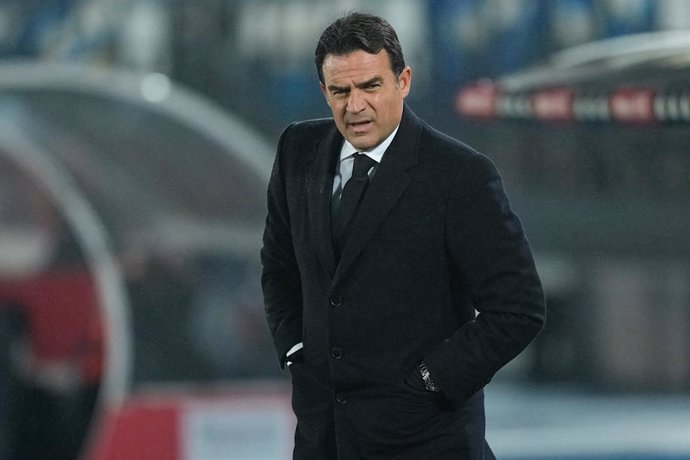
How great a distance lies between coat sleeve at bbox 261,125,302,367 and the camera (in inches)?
77.8

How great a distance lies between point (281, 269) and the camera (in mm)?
2027

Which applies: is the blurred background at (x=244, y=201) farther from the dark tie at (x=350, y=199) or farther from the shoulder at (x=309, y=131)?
the dark tie at (x=350, y=199)

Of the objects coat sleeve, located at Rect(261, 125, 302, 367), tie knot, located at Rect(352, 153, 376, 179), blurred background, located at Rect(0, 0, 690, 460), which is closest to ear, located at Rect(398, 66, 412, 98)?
tie knot, located at Rect(352, 153, 376, 179)

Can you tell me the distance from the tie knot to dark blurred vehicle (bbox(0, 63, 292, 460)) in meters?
1.78

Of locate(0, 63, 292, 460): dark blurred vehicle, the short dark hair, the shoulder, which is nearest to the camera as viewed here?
the short dark hair

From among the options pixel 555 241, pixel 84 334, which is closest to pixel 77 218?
pixel 84 334

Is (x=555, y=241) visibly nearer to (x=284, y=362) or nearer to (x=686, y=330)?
(x=686, y=330)

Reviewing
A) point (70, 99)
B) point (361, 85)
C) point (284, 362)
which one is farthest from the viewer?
point (70, 99)

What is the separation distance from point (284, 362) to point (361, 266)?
278mm


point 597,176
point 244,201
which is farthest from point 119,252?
point 597,176

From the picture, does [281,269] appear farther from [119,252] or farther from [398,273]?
[119,252]

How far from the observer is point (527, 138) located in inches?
144

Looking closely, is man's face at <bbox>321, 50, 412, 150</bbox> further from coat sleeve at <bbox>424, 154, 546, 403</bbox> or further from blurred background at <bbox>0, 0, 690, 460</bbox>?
blurred background at <bbox>0, 0, 690, 460</bbox>

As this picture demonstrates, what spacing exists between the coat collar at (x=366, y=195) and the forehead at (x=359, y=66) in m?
0.12
